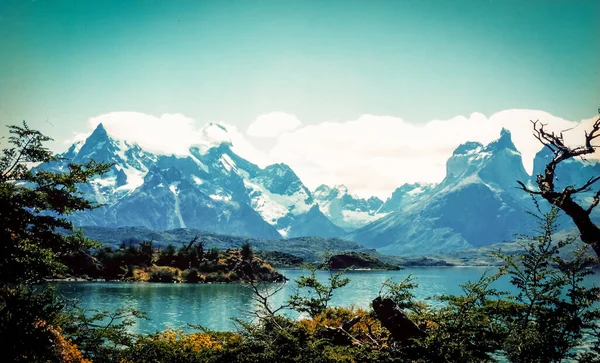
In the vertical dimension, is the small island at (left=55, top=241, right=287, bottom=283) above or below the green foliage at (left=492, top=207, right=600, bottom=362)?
below

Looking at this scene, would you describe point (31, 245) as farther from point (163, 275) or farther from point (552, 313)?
point (163, 275)

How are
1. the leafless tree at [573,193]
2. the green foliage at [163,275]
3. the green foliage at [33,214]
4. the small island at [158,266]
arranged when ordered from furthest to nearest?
the small island at [158,266], the green foliage at [163,275], the green foliage at [33,214], the leafless tree at [573,193]

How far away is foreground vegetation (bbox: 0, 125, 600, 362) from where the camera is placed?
36.7 feet

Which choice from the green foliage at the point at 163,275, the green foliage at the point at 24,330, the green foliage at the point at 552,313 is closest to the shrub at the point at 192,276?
the green foliage at the point at 163,275

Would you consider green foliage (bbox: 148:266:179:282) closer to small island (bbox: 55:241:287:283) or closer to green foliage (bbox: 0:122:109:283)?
small island (bbox: 55:241:287:283)

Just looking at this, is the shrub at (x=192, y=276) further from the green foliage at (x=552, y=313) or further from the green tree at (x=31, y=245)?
the green foliage at (x=552, y=313)

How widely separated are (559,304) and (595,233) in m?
3.25

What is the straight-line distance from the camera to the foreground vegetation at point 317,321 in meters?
11.2

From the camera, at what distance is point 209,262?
401 feet

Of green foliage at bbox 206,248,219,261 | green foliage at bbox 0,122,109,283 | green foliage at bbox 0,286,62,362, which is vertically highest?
green foliage at bbox 0,122,109,283

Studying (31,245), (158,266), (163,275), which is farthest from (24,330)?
(158,266)

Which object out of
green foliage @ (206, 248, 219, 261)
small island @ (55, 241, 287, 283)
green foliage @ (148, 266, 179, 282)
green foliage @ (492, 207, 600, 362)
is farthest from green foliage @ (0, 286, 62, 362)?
green foliage @ (206, 248, 219, 261)

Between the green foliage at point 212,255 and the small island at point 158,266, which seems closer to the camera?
the small island at point 158,266

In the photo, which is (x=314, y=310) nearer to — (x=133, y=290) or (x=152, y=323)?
(x=152, y=323)
